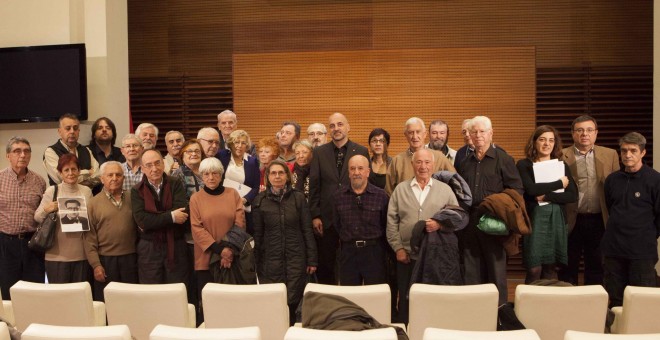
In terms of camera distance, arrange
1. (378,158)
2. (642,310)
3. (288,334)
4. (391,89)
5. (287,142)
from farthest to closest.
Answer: (391,89), (287,142), (378,158), (642,310), (288,334)

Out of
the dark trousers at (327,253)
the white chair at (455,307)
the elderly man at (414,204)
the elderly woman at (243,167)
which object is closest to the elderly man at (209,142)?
the elderly woman at (243,167)

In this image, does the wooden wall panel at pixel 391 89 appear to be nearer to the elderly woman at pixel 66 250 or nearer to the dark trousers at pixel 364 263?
the dark trousers at pixel 364 263

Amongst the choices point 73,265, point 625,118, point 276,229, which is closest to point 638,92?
point 625,118

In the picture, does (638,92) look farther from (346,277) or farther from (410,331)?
(410,331)

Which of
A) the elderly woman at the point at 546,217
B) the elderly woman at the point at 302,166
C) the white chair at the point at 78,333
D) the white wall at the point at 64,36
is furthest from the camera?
the white wall at the point at 64,36

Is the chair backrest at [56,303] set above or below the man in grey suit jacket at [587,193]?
below

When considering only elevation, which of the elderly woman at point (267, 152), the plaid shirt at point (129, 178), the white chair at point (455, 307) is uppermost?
the elderly woman at point (267, 152)

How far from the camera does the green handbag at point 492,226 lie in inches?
201

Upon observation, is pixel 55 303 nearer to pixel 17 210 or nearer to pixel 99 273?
pixel 99 273

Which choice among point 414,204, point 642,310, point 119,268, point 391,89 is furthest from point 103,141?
point 642,310

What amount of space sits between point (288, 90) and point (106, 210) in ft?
14.3

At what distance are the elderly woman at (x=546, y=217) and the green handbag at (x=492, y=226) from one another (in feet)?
1.20

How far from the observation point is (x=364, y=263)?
5266mm

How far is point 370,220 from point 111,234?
6.43ft
